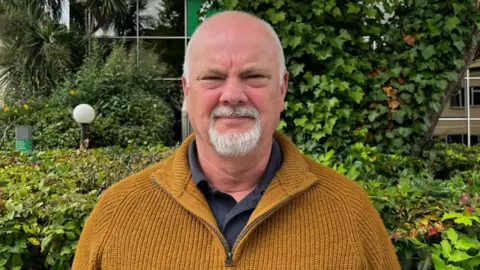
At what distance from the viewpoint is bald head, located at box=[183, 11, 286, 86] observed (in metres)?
1.60

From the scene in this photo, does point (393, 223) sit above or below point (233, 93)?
below

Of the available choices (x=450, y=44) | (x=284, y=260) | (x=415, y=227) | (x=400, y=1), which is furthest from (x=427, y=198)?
(x=400, y=1)

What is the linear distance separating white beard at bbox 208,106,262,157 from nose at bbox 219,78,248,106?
0.08ft

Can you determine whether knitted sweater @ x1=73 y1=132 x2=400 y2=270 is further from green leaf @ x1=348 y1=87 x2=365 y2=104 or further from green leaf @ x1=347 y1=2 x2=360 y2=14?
green leaf @ x1=347 y1=2 x2=360 y2=14

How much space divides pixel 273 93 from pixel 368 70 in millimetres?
2490

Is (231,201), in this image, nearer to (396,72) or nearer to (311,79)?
(311,79)

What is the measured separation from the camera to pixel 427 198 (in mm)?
2271

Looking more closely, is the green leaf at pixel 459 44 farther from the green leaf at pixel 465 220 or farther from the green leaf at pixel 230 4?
the green leaf at pixel 465 220

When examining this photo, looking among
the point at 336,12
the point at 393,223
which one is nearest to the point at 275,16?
the point at 336,12

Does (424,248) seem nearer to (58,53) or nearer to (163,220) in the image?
(163,220)

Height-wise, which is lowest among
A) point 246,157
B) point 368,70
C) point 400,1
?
point 246,157

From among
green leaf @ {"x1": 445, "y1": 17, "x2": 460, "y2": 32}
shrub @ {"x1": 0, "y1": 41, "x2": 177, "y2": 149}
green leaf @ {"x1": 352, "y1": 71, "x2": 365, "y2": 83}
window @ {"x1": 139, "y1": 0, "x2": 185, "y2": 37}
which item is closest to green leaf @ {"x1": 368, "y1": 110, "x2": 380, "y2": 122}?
green leaf @ {"x1": 352, "y1": 71, "x2": 365, "y2": 83}

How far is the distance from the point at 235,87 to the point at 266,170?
324mm

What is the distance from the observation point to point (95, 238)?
1630 millimetres
